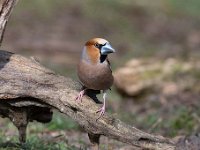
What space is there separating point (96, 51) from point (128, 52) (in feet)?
38.1

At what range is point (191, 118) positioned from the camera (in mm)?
9383

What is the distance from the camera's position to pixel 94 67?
627 centimetres

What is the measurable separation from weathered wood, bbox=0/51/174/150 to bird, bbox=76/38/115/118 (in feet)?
0.47

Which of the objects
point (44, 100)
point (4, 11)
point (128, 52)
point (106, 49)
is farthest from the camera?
point (128, 52)

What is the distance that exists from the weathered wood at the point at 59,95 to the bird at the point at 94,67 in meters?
0.14

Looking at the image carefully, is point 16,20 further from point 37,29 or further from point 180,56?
point 180,56

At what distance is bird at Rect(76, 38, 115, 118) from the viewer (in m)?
6.22

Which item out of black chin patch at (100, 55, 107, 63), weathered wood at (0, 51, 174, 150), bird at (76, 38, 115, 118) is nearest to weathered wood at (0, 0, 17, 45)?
weathered wood at (0, 51, 174, 150)

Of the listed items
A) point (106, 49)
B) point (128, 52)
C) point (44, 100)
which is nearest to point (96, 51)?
point (106, 49)

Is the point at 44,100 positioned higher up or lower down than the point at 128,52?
lower down

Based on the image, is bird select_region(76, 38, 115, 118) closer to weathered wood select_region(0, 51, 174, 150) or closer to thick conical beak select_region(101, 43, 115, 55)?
thick conical beak select_region(101, 43, 115, 55)

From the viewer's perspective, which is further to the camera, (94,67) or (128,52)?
(128,52)

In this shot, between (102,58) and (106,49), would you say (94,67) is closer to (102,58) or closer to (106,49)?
(102,58)

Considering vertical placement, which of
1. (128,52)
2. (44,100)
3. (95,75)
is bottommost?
(44,100)
